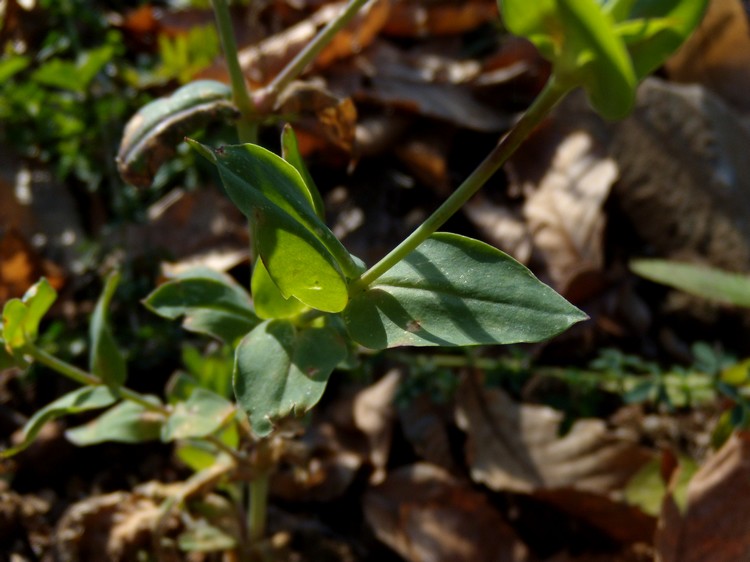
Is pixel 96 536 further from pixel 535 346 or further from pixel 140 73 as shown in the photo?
pixel 140 73

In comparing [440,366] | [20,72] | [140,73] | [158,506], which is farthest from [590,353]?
[20,72]

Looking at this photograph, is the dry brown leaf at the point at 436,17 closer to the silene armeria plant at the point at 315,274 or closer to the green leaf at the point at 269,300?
the silene armeria plant at the point at 315,274

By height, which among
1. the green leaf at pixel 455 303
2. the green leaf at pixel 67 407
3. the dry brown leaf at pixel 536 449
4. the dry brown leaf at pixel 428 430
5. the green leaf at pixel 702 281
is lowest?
the dry brown leaf at pixel 536 449

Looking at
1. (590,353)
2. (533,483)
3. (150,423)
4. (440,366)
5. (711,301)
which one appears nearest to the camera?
(150,423)

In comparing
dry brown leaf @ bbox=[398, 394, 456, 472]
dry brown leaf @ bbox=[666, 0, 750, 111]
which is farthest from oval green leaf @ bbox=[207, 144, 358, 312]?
dry brown leaf @ bbox=[666, 0, 750, 111]

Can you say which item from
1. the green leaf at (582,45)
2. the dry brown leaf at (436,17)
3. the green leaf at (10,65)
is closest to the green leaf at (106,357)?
the green leaf at (582,45)

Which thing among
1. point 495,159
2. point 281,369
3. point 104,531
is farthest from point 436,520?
point 495,159

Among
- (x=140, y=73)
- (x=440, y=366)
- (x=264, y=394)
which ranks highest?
(x=140, y=73)
